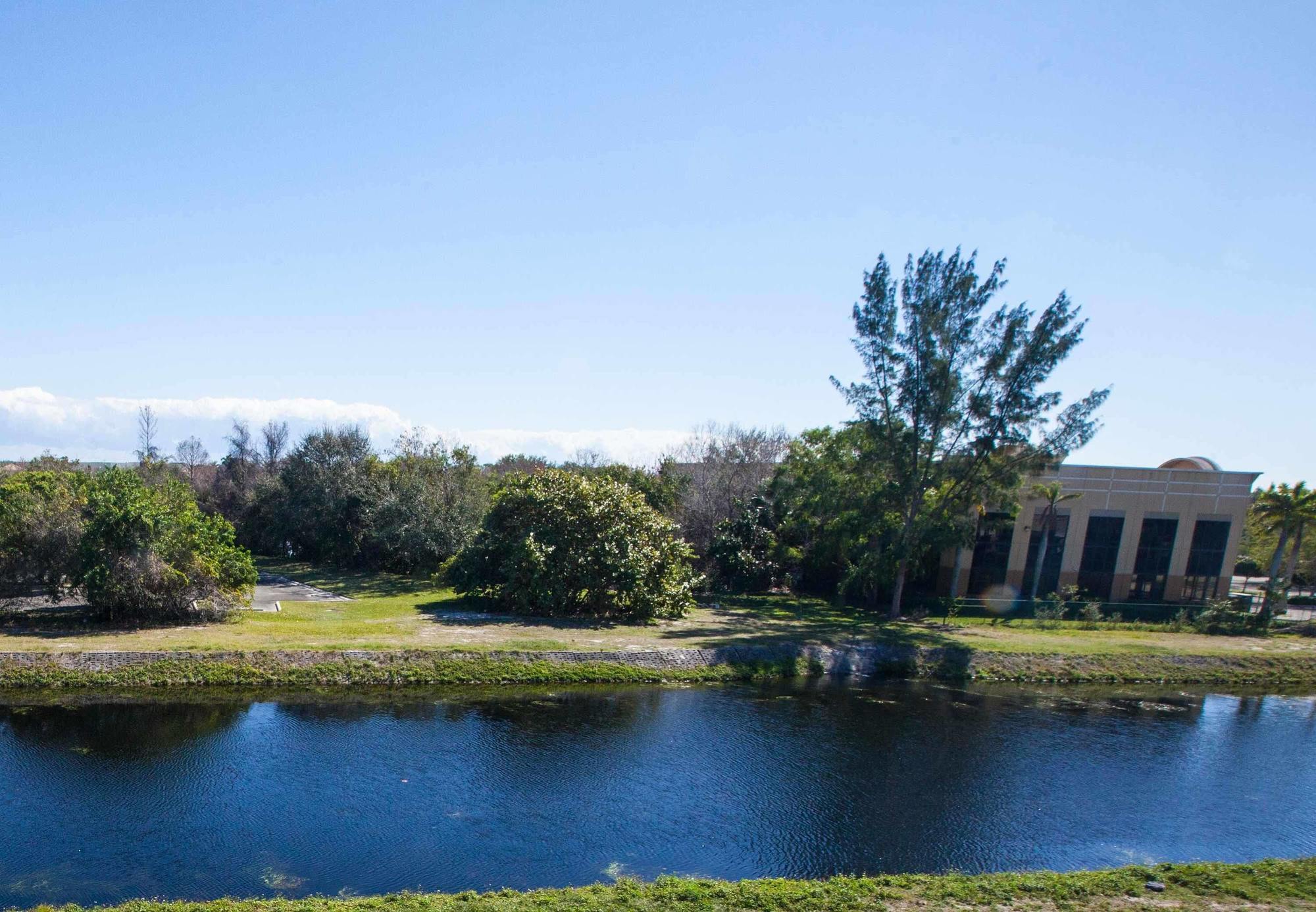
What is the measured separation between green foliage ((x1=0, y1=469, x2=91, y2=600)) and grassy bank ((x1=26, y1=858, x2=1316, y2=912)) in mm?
18821

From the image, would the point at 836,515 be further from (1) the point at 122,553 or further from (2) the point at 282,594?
(1) the point at 122,553

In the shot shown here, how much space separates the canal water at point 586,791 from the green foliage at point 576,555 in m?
7.50

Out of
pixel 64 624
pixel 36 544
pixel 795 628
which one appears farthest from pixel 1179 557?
pixel 36 544

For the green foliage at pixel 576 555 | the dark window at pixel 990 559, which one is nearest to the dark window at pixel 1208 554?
the dark window at pixel 990 559

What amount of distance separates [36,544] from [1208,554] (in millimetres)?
52646

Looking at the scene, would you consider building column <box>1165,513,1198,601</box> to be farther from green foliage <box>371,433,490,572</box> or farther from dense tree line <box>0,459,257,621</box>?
dense tree line <box>0,459,257,621</box>

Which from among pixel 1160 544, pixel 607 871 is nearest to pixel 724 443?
pixel 1160 544

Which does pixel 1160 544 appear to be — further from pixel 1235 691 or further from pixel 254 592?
pixel 254 592

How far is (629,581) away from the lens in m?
31.5

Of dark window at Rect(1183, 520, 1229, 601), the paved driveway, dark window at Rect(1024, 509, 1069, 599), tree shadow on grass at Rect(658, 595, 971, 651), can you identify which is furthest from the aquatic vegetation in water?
dark window at Rect(1183, 520, 1229, 601)

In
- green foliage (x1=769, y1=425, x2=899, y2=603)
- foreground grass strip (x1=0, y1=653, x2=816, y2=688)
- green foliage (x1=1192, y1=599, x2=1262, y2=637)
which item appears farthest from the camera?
green foliage (x1=1192, y1=599, x2=1262, y2=637)

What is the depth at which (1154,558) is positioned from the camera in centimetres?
4628

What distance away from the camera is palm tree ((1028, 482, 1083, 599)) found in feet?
137

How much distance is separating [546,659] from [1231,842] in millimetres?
16933
